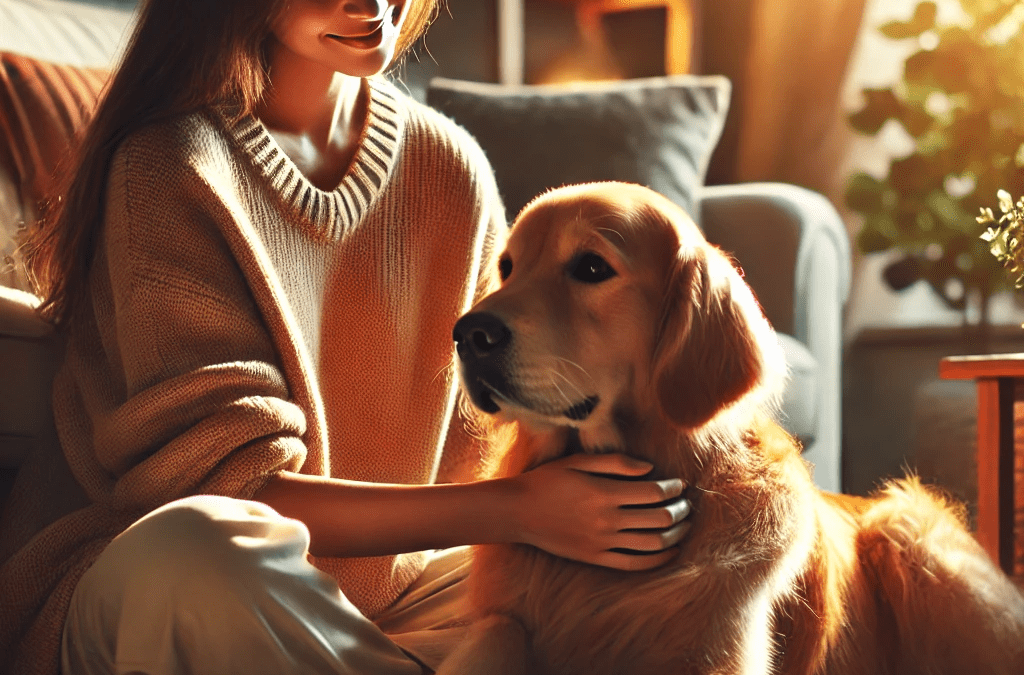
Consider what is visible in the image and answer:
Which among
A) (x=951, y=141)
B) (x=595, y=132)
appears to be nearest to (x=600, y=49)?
(x=951, y=141)

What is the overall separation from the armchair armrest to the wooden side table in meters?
0.43

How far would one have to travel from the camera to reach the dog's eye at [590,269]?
109 cm

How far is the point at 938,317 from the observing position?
305cm

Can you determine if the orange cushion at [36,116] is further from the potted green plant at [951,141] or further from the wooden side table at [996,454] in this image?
the potted green plant at [951,141]

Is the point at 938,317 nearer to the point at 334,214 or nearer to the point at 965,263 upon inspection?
the point at 965,263

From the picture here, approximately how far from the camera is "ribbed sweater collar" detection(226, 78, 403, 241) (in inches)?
48.6

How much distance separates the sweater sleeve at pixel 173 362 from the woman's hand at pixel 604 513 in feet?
0.91

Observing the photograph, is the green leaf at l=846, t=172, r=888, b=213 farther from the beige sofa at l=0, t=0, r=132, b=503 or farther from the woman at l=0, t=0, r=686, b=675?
the beige sofa at l=0, t=0, r=132, b=503

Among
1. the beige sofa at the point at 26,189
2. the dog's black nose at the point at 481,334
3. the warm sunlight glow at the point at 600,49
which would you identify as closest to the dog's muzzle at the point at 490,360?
the dog's black nose at the point at 481,334

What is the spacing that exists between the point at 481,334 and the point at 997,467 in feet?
3.08

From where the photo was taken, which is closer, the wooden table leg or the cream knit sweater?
the cream knit sweater

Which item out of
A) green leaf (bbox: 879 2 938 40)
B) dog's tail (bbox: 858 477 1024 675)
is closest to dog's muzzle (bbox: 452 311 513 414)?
dog's tail (bbox: 858 477 1024 675)

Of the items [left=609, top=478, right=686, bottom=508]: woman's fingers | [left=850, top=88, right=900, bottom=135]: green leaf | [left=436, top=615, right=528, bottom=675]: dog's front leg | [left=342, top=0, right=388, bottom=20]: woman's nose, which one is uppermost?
[left=342, top=0, right=388, bottom=20]: woman's nose

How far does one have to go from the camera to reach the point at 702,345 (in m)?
1.04
